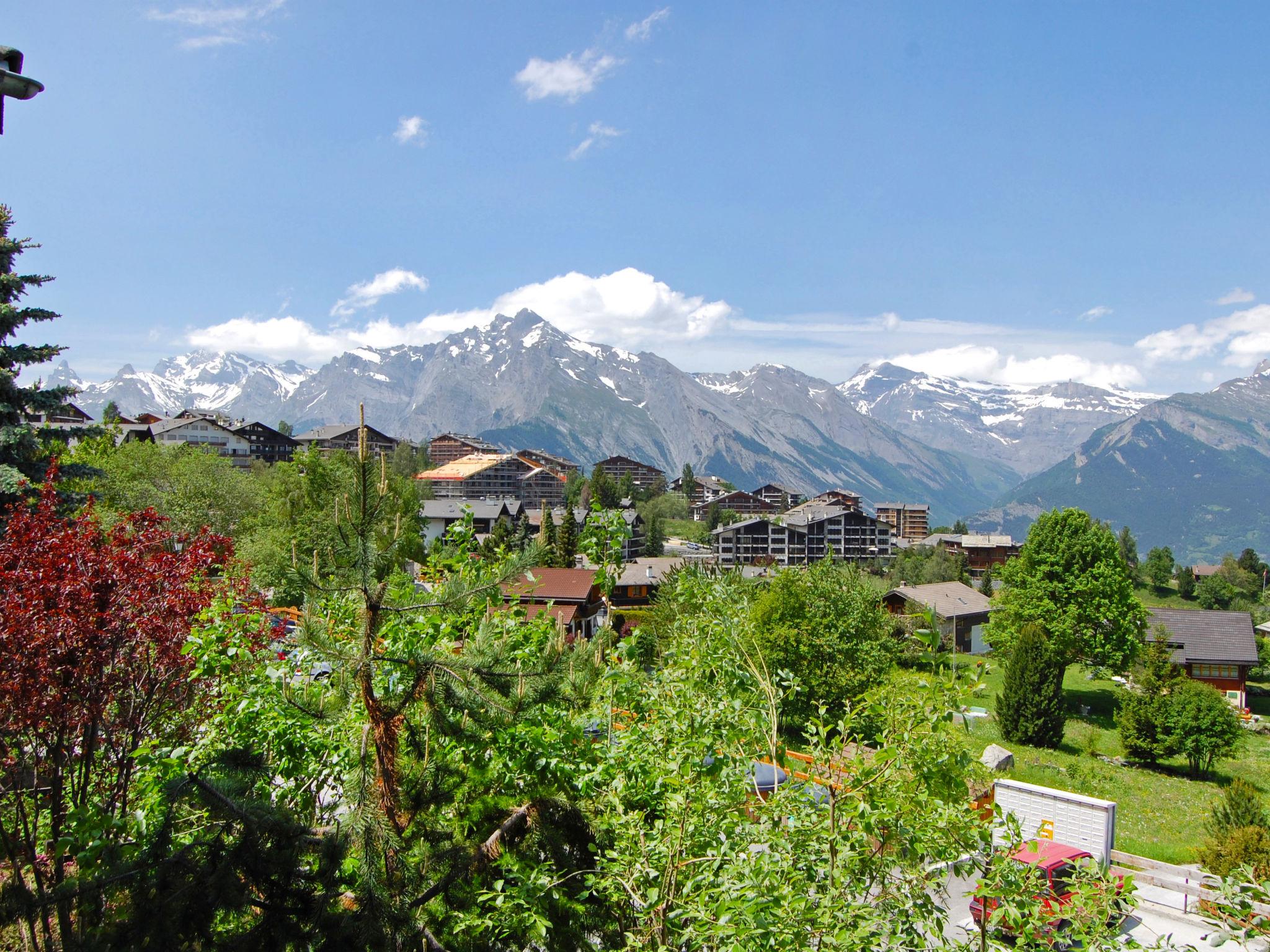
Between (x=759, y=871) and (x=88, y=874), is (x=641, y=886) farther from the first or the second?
(x=88, y=874)

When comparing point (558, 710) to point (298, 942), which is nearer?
point (298, 942)

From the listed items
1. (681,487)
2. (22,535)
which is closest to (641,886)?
(22,535)

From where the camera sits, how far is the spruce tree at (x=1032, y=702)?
99.0ft

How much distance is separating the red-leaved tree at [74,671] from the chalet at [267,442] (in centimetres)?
12794

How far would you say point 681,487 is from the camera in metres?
162

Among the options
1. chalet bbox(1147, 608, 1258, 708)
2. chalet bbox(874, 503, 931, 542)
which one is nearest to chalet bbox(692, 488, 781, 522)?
chalet bbox(874, 503, 931, 542)

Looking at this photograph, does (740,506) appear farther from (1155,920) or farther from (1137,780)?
(1155,920)

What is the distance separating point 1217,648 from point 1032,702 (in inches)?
963

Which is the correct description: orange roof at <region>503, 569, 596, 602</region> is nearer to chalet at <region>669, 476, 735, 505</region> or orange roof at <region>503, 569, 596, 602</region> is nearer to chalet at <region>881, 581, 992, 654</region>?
chalet at <region>881, 581, 992, 654</region>

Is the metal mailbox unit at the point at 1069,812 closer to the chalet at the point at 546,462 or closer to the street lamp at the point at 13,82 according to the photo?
the street lamp at the point at 13,82

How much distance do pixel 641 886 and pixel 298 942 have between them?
1.93 meters

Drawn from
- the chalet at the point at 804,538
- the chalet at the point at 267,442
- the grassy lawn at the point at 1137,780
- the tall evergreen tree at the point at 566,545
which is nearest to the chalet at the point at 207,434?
the chalet at the point at 267,442

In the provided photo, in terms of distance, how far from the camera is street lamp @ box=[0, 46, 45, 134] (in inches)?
143

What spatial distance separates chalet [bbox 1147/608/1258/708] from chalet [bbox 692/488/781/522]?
95.8m
